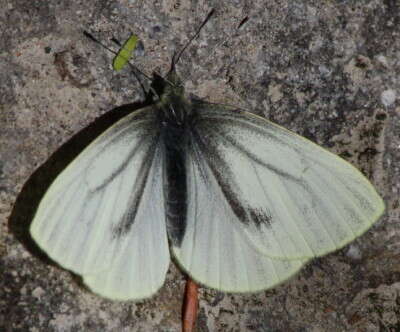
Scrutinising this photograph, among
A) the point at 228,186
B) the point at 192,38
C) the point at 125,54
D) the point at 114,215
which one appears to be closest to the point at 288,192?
the point at 228,186

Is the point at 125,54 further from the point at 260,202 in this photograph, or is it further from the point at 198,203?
the point at 260,202

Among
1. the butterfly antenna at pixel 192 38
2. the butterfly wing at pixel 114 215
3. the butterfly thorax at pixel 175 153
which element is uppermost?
the butterfly antenna at pixel 192 38

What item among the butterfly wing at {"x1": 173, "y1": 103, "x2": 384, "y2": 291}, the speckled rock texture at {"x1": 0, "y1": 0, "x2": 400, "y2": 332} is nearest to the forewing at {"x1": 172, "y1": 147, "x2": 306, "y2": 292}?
the butterfly wing at {"x1": 173, "y1": 103, "x2": 384, "y2": 291}

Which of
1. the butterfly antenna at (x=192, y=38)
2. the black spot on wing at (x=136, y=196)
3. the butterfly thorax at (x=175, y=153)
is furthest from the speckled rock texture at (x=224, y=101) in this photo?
the black spot on wing at (x=136, y=196)

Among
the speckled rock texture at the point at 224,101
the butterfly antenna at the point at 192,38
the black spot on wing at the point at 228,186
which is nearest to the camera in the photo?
the black spot on wing at the point at 228,186

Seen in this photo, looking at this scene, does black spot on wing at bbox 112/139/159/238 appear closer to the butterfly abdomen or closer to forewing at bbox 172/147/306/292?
the butterfly abdomen

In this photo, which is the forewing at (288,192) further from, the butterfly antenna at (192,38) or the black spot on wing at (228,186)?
the butterfly antenna at (192,38)

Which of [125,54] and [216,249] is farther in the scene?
[125,54]
